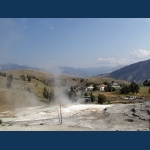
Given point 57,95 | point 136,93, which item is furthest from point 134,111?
point 136,93

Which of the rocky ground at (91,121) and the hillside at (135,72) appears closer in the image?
the rocky ground at (91,121)

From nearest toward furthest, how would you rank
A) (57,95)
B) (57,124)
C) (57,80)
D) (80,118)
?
(57,124) → (80,118) → (57,95) → (57,80)

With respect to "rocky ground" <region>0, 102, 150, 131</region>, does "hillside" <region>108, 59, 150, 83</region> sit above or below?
above

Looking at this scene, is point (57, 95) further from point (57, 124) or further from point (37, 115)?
point (57, 124)

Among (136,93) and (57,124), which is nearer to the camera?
(57,124)

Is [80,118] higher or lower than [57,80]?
lower

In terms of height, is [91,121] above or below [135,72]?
below

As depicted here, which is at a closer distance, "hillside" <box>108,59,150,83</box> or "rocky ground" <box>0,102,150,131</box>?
"rocky ground" <box>0,102,150,131</box>

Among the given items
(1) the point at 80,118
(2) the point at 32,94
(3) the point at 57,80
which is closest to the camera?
(1) the point at 80,118

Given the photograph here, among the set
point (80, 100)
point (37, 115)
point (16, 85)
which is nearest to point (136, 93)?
point (80, 100)

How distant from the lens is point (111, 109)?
19641 millimetres

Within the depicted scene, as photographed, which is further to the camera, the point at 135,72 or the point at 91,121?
the point at 135,72

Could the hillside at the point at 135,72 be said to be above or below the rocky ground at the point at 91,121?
above

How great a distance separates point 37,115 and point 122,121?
690cm
